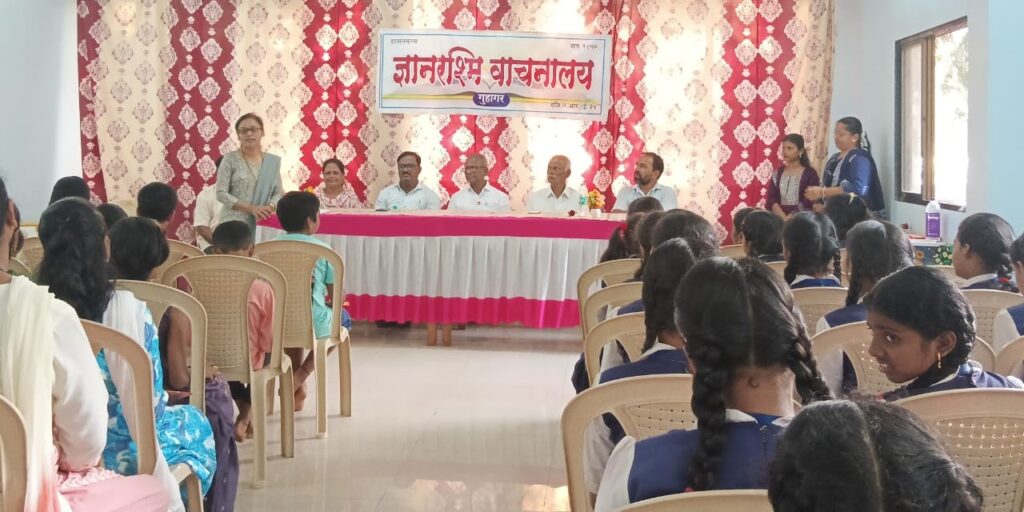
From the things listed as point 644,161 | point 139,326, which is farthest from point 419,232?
point 139,326

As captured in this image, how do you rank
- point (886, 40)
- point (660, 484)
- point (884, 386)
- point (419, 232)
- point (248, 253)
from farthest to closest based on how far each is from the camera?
point (886, 40), point (419, 232), point (248, 253), point (884, 386), point (660, 484)

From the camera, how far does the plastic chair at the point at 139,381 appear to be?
239 centimetres

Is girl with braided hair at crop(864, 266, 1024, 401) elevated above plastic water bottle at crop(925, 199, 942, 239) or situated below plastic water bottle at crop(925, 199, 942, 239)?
below

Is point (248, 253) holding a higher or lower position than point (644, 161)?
lower

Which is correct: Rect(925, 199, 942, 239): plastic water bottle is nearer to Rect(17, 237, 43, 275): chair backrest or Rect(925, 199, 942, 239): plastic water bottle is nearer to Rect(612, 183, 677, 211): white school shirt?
Rect(612, 183, 677, 211): white school shirt

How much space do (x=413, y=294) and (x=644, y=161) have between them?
2.07 m

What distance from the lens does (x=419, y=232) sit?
6.96 m

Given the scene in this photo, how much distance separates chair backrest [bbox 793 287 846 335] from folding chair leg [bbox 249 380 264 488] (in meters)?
1.90

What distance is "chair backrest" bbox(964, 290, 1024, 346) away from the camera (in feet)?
10.3

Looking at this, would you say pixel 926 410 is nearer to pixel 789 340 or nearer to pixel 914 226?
pixel 789 340

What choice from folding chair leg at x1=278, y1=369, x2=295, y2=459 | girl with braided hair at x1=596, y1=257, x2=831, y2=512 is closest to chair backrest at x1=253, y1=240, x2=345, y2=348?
folding chair leg at x1=278, y1=369, x2=295, y2=459

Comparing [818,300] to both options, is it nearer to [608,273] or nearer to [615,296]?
[615,296]

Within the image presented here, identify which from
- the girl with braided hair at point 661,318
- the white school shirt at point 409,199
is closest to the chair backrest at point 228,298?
the girl with braided hair at point 661,318

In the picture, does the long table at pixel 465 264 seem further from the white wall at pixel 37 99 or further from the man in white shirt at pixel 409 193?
the white wall at pixel 37 99
